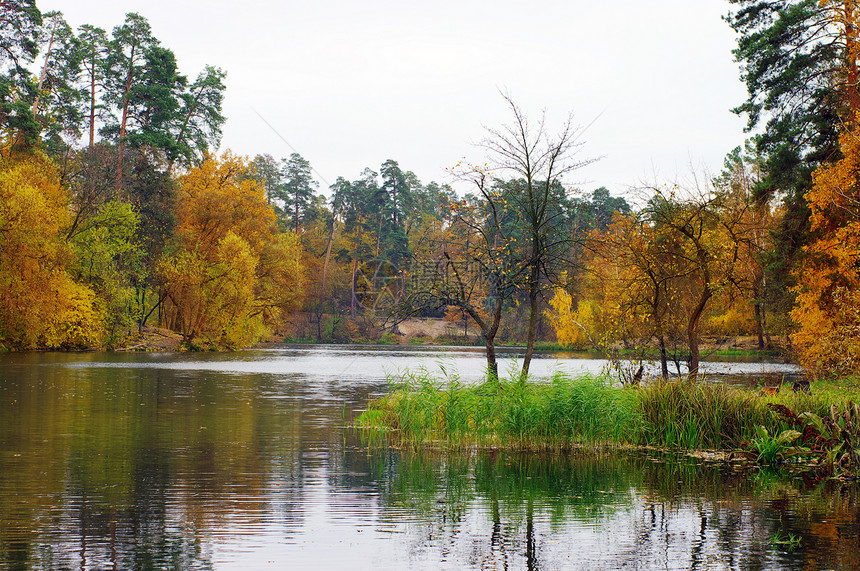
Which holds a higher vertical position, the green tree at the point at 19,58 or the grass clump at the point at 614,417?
the green tree at the point at 19,58

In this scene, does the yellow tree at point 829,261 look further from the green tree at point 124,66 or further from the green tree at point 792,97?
the green tree at point 124,66

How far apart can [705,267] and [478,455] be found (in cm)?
957

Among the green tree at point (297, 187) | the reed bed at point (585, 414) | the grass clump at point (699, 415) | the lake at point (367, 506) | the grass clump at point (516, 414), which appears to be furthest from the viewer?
the green tree at point (297, 187)

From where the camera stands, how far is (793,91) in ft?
107

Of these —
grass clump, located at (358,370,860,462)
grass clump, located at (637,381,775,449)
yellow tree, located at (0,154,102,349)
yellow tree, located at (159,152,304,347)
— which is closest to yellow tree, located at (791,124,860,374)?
grass clump, located at (358,370,860,462)

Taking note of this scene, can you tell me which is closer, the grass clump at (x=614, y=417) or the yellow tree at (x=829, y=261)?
the grass clump at (x=614, y=417)

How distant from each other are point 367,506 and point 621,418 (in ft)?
23.6

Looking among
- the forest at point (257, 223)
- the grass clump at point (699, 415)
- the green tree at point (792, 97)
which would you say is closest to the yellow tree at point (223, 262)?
the forest at point (257, 223)

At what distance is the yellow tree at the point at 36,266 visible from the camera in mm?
48688

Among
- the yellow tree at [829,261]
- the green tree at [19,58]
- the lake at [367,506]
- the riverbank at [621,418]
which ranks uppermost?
the green tree at [19,58]

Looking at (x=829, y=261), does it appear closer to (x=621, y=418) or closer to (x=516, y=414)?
(x=621, y=418)

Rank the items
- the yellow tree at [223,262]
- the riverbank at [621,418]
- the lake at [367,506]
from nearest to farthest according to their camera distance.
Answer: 1. the lake at [367,506]
2. the riverbank at [621,418]
3. the yellow tree at [223,262]

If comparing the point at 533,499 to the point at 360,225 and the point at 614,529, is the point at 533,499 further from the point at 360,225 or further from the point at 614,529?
the point at 360,225

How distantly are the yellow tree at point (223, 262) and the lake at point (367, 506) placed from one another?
1702 inches
